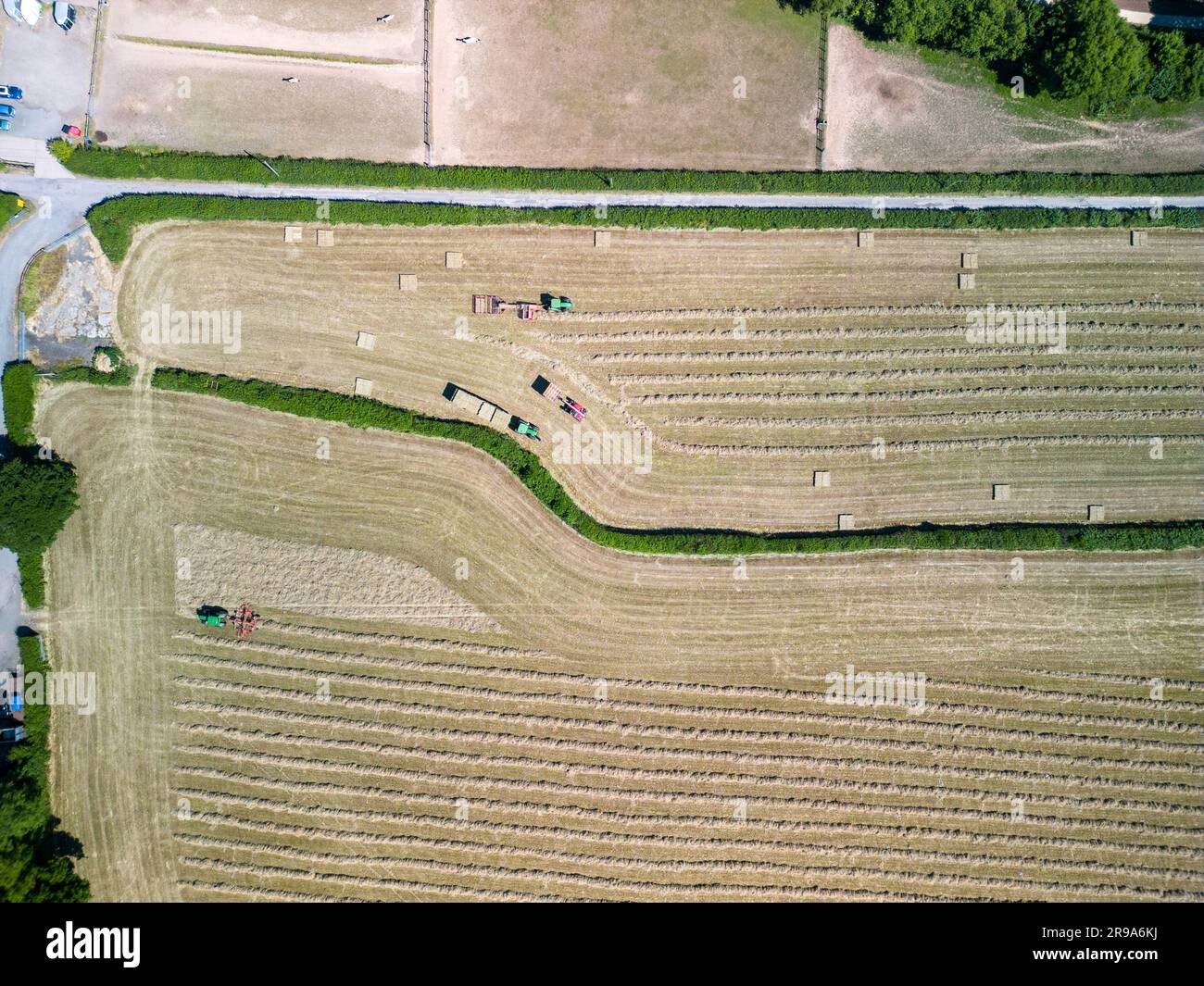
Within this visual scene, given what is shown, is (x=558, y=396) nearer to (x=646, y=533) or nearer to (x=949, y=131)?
(x=646, y=533)

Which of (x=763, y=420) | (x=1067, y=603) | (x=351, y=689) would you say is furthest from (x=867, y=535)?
(x=351, y=689)

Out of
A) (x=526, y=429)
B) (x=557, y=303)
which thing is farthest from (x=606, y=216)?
(x=526, y=429)

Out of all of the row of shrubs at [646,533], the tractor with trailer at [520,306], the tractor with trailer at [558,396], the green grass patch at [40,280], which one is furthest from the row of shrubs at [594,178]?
the row of shrubs at [646,533]


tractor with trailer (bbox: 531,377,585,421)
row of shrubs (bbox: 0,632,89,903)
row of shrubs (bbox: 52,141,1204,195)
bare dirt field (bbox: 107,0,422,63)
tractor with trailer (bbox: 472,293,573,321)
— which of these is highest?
bare dirt field (bbox: 107,0,422,63)

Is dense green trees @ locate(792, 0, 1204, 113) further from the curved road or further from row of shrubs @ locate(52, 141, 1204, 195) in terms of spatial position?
the curved road

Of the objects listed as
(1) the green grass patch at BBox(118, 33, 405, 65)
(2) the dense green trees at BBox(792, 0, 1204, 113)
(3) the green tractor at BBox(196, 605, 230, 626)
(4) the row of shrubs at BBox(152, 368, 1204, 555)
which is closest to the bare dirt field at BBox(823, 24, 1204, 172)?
(2) the dense green trees at BBox(792, 0, 1204, 113)

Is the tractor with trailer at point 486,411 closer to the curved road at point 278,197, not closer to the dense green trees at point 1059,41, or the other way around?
the curved road at point 278,197

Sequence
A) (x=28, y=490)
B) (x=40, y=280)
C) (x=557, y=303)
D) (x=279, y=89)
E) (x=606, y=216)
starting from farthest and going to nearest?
(x=279, y=89) < (x=40, y=280) < (x=606, y=216) < (x=557, y=303) < (x=28, y=490)

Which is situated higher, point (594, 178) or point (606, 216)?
point (594, 178)
